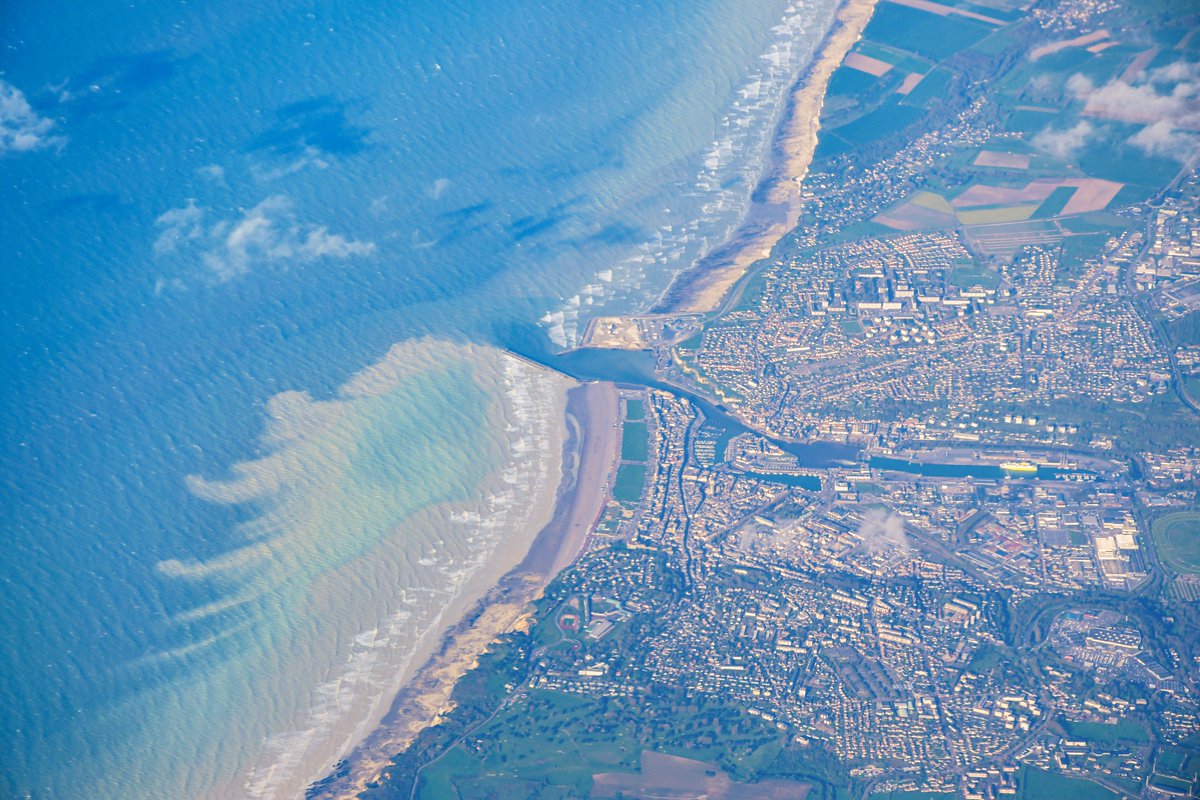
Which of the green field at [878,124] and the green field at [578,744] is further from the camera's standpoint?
the green field at [878,124]

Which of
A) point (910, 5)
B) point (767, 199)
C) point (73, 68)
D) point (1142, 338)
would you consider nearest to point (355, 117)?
point (73, 68)

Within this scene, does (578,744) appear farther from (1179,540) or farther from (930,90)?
(930,90)

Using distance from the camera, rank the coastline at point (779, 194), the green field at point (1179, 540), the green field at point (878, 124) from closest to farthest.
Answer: the green field at point (1179, 540), the coastline at point (779, 194), the green field at point (878, 124)

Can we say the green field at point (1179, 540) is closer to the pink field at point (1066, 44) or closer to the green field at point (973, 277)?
the green field at point (973, 277)

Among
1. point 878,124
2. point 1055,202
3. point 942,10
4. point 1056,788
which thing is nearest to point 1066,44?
point 942,10

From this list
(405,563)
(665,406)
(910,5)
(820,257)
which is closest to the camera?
(405,563)

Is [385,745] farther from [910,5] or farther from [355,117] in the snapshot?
[910,5]

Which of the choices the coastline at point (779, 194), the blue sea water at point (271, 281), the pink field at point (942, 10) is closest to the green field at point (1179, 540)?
the coastline at point (779, 194)
